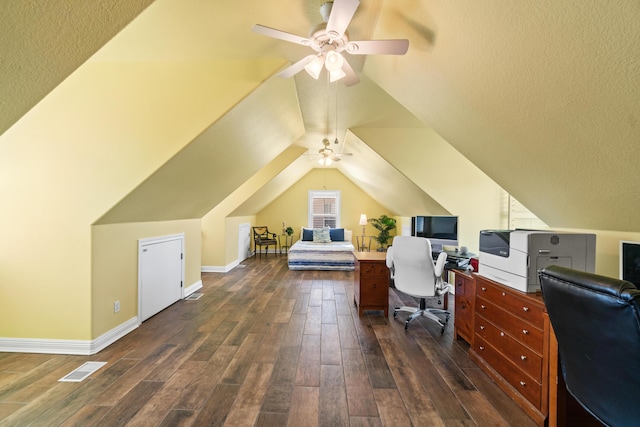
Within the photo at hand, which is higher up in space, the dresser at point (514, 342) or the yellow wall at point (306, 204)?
the yellow wall at point (306, 204)

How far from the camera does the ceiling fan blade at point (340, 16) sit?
4.46ft

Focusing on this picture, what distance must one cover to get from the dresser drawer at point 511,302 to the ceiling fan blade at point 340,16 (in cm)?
210

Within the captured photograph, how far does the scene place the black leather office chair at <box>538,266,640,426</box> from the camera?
892 mm

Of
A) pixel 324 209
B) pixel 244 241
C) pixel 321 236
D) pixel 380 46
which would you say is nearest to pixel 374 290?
pixel 380 46

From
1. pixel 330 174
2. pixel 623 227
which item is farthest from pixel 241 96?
pixel 330 174

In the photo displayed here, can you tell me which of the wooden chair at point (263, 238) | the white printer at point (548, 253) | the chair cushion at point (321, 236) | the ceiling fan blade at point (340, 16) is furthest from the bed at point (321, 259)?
the ceiling fan blade at point (340, 16)

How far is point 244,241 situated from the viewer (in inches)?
Result: 309

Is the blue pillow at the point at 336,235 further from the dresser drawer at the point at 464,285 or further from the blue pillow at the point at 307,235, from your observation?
the dresser drawer at the point at 464,285

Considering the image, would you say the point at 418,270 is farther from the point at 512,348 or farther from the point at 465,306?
the point at 512,348

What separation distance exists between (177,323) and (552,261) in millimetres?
3802

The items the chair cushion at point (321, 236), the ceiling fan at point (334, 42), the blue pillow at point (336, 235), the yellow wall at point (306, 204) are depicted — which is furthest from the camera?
the yellow wall at point (306, 204)

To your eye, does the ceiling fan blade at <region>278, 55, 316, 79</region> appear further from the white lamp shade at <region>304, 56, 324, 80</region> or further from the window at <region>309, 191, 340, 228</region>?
the window at <region>309, 191, 340, 228</region>

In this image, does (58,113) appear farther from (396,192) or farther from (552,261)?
(396,192)

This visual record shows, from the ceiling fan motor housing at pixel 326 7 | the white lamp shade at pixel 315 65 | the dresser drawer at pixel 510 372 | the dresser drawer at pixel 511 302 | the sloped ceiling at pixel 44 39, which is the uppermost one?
the ceiling fan motor housing at pixel 326 7
